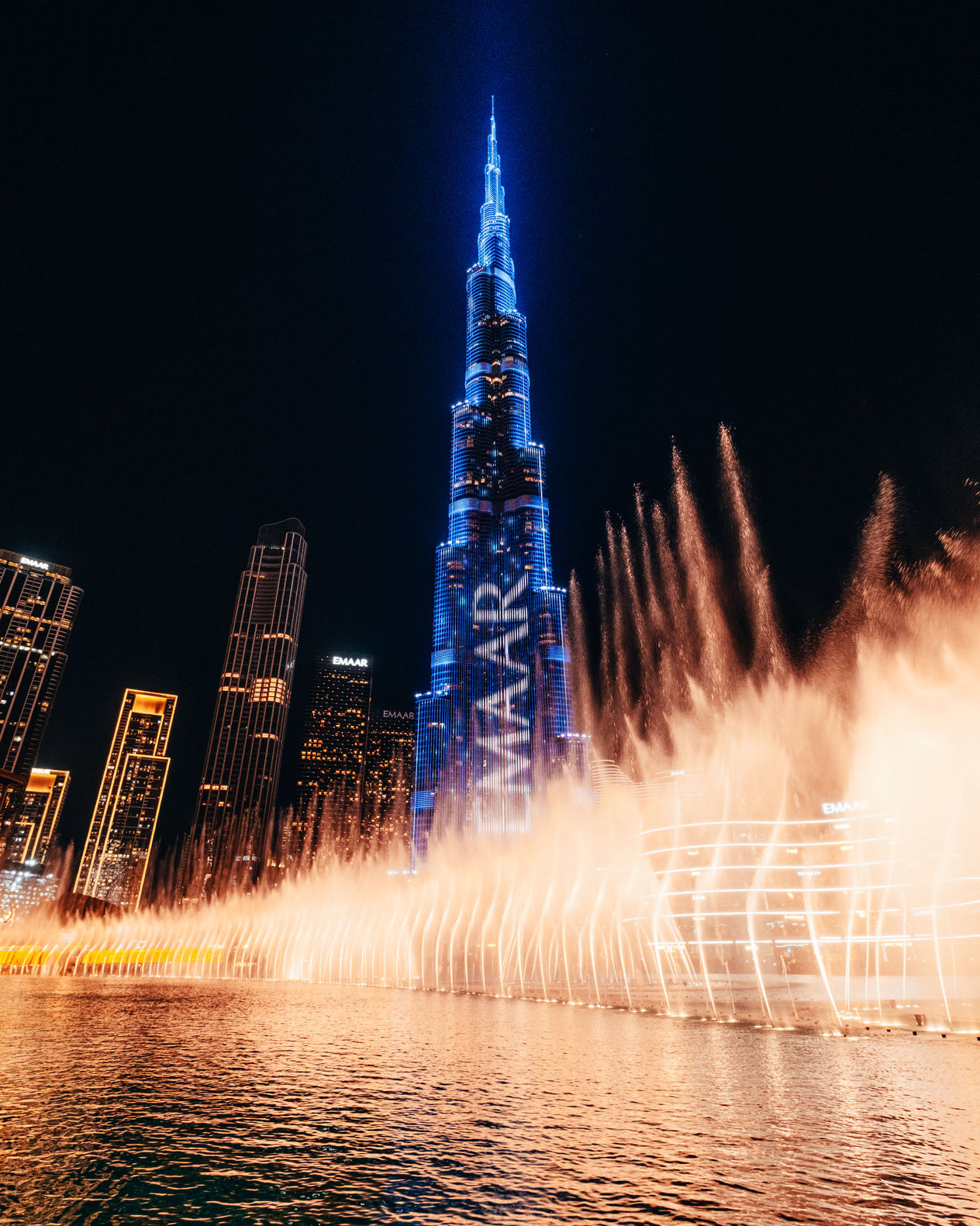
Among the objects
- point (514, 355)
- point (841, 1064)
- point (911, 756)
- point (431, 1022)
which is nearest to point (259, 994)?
point (431, 1022)

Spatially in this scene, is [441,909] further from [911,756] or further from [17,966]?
[911,756]

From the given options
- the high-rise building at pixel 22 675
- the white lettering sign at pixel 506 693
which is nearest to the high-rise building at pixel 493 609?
the white lettering sign at pixel 506 693

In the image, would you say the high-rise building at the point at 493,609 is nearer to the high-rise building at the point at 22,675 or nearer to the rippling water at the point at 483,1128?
the high-rise building at the point at 22,675

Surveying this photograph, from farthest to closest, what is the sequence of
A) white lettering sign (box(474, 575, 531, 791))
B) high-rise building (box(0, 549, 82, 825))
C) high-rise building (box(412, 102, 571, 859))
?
1. high-rise building (box(0, 549, 82, 825))
2. white lettering sign (box(474, 575, 531, 791))
3. high-rise building (box(412, 102, 571, 859))

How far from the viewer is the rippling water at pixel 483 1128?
7941mm

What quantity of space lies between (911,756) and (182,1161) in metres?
40.5

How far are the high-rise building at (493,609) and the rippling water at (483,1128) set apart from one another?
439ft

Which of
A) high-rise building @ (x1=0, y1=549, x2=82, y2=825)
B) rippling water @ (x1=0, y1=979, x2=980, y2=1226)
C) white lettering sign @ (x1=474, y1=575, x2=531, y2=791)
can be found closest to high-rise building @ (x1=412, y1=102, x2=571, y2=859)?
white lettering sign @ (x1=474, y1=575, x2=531, y2=791)

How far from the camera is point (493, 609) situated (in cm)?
17400

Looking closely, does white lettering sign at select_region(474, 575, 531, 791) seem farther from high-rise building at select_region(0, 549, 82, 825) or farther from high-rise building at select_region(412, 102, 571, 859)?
high-rise building at select_region(0, 549, 82, 825)

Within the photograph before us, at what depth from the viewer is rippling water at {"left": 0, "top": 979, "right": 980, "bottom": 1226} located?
7941 millimetres

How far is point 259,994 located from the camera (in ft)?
127

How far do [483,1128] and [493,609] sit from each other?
163m

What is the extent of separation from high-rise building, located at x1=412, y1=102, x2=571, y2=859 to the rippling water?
439ft
